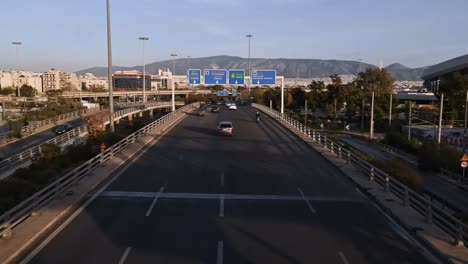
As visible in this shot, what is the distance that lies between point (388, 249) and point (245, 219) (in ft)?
13.4

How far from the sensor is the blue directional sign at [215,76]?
212ft

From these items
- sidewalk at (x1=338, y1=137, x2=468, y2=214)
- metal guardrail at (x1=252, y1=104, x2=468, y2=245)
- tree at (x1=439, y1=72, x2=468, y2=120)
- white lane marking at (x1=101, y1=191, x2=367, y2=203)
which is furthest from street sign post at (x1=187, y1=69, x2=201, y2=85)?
white lane marking at (x1=101, y1=191, x2=367, y2=203)

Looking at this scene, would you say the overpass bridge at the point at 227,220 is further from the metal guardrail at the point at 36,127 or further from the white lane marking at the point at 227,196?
the metal guardrail at the point at 36,127

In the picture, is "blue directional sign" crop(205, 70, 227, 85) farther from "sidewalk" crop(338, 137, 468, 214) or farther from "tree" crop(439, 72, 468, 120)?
"tree" crop(439, 72, 468, 120)

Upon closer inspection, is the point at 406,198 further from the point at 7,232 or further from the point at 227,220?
the point at 7,232

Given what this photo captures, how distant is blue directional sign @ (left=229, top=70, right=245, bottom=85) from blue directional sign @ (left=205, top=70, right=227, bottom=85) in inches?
34.8

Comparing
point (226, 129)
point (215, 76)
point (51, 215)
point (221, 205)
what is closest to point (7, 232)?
point (51, 215)

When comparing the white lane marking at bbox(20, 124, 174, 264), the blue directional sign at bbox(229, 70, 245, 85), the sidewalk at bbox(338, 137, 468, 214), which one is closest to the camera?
the white lane marking at bbox(20, 124, 174, 264)

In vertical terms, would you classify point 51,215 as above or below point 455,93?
below

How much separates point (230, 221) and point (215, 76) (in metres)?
52.8

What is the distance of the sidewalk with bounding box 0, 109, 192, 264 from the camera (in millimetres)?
10469

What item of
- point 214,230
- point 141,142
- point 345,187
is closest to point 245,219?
point 214,230

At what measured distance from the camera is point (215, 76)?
2549 inches

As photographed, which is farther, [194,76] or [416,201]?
[194,76]
